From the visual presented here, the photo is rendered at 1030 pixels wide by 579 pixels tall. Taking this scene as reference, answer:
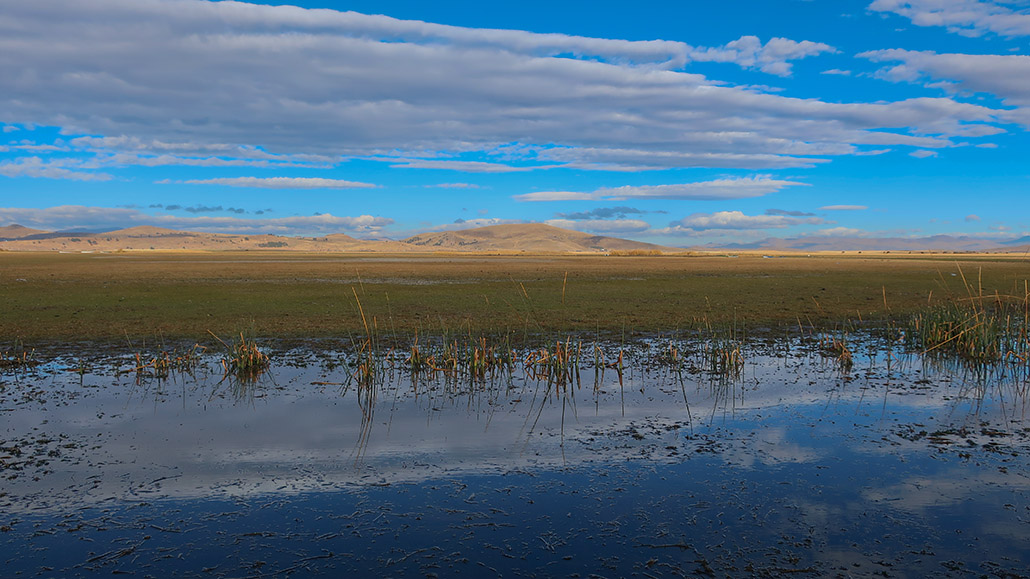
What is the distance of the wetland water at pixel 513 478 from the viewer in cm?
530

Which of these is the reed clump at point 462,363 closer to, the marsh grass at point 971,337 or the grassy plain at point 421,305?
the grassy plain at point 421,305

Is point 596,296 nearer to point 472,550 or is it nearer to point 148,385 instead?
point 148,385

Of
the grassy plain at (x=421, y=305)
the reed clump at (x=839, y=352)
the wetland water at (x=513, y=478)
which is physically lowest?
the wetland water at (x=513, y=478)

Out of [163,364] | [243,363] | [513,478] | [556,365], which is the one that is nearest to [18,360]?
[163,364]

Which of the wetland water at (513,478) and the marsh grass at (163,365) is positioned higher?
the marsh grass at (163,365)

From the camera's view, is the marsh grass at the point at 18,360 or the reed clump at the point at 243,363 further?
the marsh grass at the point at 18,360

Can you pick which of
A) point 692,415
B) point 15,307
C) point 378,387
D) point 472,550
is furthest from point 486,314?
point 472,550

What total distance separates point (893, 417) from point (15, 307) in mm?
24196

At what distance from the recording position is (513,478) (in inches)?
276

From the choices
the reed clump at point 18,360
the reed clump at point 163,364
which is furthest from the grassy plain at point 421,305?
the reed clump at point 18,360

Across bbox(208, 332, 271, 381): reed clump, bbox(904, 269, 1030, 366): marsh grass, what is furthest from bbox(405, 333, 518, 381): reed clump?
bbox(904, 269, 1030, 366): marsh grass

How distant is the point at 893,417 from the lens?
375 inches

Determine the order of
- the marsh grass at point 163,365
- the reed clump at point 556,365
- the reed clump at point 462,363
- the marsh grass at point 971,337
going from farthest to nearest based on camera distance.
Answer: the marsh grass at point 971,337 < the reed clump at point 462,363 < the marsh grass at point 163,365 < the reed clump at point 556,365

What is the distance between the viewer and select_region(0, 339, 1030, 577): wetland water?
17.4 ft
